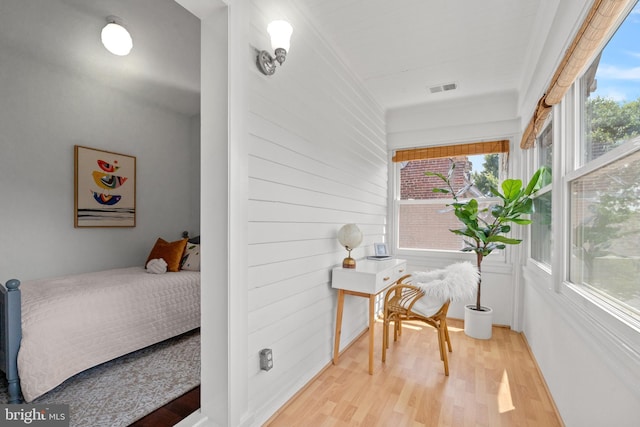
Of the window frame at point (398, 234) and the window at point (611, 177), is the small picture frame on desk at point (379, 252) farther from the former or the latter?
the window at point (611, 177)

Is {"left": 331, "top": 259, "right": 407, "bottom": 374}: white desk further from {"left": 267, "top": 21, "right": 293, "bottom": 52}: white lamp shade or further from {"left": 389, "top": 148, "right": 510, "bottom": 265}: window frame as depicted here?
{"left": 267, "top": 21, "right": 293, "bottom": 52}: white lamp shade

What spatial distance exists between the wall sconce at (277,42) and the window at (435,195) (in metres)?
2.71

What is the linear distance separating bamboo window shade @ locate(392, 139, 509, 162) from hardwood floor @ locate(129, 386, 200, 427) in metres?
3.36

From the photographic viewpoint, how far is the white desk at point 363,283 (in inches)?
92.2

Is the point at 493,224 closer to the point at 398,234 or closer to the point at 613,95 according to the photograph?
the point at 398,234

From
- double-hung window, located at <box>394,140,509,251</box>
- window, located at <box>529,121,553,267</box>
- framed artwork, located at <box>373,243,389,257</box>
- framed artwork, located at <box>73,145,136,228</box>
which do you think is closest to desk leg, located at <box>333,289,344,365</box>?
framed artwork, located at <box>373,243,389,257</box>

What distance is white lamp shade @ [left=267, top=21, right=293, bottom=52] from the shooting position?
5.35ft

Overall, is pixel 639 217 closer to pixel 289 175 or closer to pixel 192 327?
pixel 289 175

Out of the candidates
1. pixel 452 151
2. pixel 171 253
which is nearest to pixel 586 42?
pixel 452 151

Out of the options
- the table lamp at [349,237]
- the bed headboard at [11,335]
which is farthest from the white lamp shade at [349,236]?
the bed headboard at [11,335]

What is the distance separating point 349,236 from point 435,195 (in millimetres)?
1868

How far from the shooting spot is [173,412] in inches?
71.6

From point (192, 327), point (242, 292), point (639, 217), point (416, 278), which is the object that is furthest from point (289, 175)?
point (192, 327)

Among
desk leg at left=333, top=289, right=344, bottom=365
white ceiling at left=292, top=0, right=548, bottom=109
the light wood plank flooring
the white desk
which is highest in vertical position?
white ceiling at left=292, top=0, right=548, bottom=109
